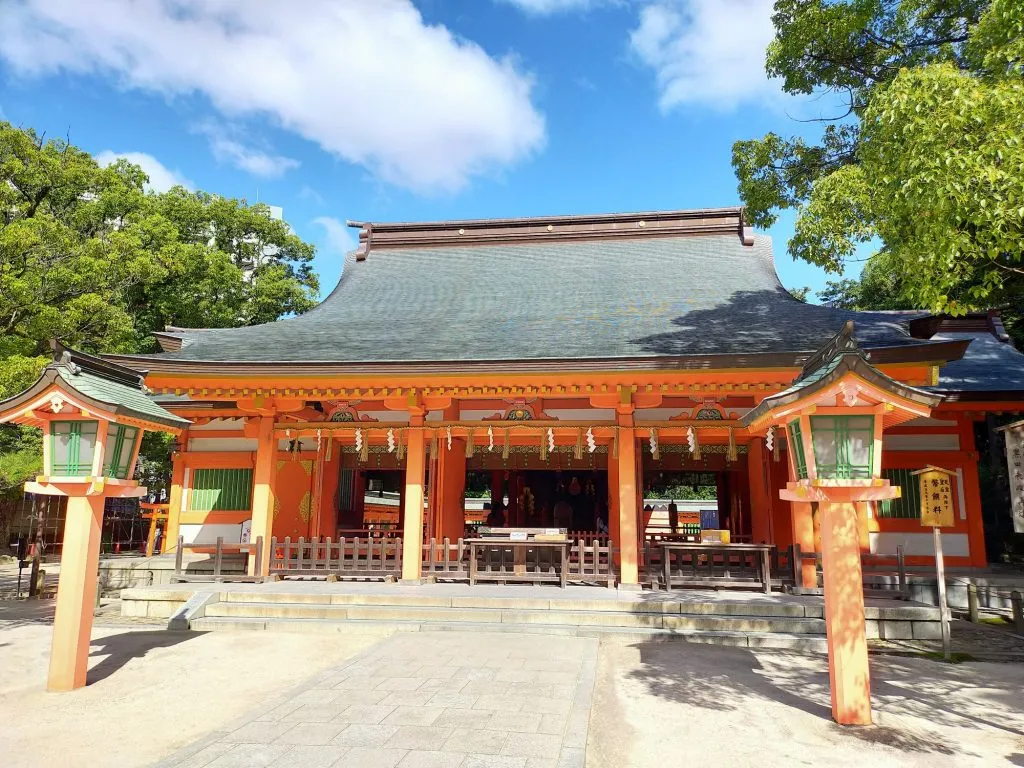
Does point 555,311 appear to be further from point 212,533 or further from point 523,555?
point 212,533

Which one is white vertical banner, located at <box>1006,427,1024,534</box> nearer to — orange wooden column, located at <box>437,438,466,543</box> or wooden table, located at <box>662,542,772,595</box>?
wooden table, located at <box>662,542,772,595</box>

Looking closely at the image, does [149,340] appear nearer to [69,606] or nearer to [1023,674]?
[69,606]

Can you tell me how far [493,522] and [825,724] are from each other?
1226cm

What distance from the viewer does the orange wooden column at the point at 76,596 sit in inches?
233

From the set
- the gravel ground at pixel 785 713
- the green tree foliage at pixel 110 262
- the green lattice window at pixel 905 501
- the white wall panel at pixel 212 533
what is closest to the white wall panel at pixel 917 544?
the green lattice window at pixel 905 501

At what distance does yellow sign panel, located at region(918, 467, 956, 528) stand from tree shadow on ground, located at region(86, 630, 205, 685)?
410 inches

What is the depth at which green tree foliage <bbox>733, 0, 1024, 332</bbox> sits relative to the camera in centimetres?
597

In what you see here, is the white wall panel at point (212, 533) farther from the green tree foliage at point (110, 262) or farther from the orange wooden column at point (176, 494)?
the green tree foliage at point (110, 262)

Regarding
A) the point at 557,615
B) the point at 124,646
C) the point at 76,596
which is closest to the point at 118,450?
the point at 76,596

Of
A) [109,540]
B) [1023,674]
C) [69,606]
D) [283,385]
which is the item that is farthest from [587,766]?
[109,540]

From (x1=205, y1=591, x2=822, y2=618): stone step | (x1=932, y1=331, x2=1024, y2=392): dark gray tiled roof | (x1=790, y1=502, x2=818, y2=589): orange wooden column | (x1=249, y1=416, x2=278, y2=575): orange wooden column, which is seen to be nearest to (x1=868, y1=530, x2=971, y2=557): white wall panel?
(x1=790, y1=502, x2=818, y2=589): orange wooden column

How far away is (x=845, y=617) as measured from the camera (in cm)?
518

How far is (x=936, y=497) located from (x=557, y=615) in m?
5.73

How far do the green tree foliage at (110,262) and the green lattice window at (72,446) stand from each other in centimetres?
630
